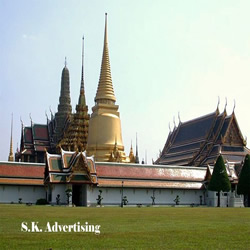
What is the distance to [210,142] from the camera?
6250cm

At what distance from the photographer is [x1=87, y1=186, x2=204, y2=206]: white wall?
45.5m

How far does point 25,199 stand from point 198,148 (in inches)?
1057

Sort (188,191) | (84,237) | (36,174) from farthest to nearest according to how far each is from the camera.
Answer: (188,191)
(36,174)
(84,237)

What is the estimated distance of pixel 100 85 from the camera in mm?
67500

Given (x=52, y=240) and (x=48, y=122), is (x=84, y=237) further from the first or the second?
(x=48, y=122)

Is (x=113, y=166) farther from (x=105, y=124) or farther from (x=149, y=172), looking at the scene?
(x=105, y=124)

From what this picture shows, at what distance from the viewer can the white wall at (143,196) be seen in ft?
149

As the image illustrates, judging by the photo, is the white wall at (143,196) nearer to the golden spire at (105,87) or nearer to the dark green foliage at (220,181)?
the dark green foliage at (220,181)

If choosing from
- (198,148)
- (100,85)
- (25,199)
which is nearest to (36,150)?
(100,85)

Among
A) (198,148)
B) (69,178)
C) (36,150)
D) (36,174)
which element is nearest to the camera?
(69,178)

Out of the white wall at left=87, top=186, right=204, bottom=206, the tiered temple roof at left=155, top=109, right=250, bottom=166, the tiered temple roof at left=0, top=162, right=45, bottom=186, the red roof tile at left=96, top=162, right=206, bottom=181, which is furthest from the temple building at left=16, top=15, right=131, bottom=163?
the tiered temple roof at left=0, top=162, right=45, bottom=186

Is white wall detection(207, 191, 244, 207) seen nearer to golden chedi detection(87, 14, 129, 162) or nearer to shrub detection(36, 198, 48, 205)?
golden chedi detection(87, 14, 129, 162)

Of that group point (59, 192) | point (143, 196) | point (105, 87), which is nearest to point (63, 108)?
point (105, 87)

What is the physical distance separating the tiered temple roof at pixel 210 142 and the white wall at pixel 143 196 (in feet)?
29.9
